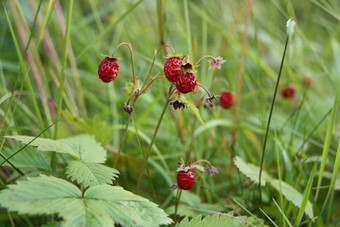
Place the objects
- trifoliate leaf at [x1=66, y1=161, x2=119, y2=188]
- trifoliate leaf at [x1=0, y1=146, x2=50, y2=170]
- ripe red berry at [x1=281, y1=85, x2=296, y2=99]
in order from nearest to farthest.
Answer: trifoliate leaf at [x1=66, y1=161, x2=119, y2=188], trifoliate leaf at [x1=0, y1=146, x2=50, y2=170], ripe red berry at [x1=281, y1=85, x2=296, y2=99]

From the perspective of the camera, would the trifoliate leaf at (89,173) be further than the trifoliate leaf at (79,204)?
Yes

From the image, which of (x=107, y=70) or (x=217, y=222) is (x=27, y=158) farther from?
(x=217, y=222)

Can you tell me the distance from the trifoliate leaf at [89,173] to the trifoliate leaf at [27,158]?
7.5 inches

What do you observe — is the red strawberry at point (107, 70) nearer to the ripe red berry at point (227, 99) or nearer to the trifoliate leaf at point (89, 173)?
the trifoliate leaf at point (89, 173)

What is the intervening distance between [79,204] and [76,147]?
417 mm

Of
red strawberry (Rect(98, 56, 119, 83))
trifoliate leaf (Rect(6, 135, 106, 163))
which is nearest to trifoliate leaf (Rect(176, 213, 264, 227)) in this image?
trifoliate leaf (Rect(6, 135, 106, 163))

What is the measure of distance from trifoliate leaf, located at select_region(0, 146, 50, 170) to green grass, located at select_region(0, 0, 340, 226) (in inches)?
1.7

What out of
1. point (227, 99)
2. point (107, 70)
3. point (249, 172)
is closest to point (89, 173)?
point (107, 70)

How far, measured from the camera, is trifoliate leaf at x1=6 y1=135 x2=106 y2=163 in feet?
3.57

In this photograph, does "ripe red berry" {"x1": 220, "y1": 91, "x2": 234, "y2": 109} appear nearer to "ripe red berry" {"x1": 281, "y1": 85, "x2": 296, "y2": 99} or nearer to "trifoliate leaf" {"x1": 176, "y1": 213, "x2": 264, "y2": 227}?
"ripe red berry" {"x1": 281, "y1": 85, "x2": 296, "y2": 99}

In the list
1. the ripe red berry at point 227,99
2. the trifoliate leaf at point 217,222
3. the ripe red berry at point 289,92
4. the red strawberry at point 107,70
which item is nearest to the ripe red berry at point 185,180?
the trifoliate leaf at point 217,222

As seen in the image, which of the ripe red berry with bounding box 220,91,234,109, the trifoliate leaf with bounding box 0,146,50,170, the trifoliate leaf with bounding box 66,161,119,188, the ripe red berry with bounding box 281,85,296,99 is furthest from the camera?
the ripe red berry with bounding box 281,85,296,99

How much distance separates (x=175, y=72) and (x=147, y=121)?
3.13ft

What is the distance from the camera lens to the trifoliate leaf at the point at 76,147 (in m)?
1.09
